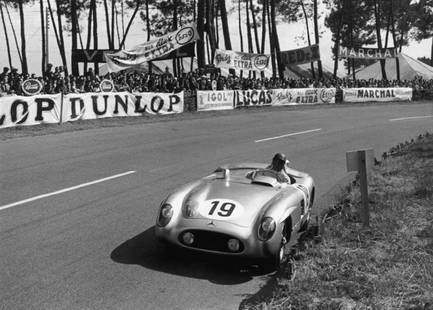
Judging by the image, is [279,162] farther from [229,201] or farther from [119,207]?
[119,207]

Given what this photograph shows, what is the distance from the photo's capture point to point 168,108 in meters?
23.0

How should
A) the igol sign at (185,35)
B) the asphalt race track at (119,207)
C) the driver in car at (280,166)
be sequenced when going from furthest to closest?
the igol sign at (185,35) → the driver in car at (280,166) → the asphalt race track at (119,207)

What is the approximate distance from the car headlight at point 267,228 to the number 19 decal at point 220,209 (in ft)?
0.97

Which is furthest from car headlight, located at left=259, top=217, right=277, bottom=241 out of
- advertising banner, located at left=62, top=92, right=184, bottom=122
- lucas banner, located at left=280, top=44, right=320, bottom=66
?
lucas banner, located at left=280, top=44, right=320, bottom=66

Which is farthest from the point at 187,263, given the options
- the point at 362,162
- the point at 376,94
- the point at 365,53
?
the point at 365,53

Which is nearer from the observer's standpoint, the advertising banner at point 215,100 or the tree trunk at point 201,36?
the advertising banner at point 215,100

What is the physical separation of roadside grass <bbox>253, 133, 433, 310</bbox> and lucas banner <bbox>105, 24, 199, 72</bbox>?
16.5 m

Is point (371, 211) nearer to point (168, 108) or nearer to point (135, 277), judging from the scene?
point (135, 277)

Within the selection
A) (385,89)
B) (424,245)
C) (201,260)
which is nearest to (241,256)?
(201,260)

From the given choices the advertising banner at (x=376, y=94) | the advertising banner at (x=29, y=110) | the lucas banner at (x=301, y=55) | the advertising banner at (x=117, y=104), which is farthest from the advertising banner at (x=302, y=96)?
the advertising banner at (x=29, y=110)

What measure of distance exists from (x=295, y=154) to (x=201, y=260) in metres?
8.32

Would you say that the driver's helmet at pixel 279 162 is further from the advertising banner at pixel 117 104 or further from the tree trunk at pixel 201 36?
the tree trunk at pixel 201 36

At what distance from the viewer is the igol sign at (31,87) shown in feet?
Answer: 57.2

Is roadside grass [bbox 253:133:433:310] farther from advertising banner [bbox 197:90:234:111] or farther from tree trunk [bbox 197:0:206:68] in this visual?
tree trunk [bbox 197:0:206:68]
